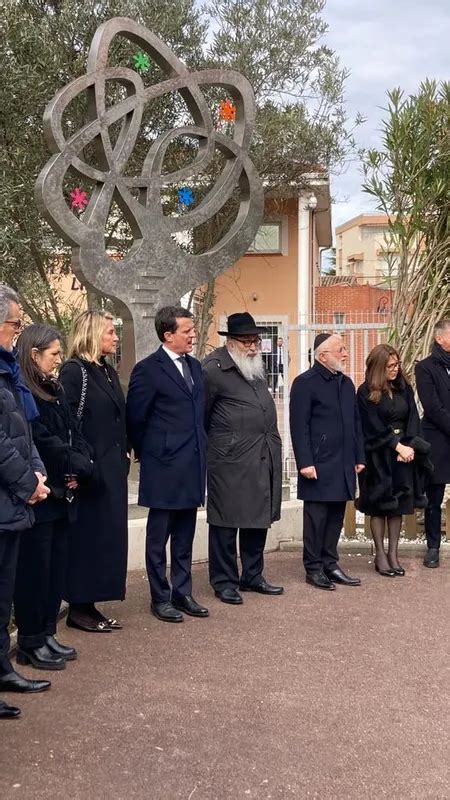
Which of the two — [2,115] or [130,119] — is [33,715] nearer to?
[130,119]

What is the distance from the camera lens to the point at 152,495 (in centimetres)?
602

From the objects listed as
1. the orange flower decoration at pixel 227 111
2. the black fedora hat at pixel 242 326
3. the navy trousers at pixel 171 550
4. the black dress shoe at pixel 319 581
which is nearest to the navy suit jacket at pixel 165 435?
the navy trousers at pixel 171 550

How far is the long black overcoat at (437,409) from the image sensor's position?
7.51 meters

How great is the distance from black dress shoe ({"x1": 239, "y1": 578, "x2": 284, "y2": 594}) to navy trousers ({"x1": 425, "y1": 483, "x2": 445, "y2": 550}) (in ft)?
5.00

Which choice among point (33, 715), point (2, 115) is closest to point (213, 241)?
point (2, 115)

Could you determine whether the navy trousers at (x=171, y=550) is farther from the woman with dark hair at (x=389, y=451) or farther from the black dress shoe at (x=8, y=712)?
the black dress shoe at (x=8, y=712)

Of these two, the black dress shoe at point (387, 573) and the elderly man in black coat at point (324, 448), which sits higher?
the elderly man in black coat at point (324, 448)

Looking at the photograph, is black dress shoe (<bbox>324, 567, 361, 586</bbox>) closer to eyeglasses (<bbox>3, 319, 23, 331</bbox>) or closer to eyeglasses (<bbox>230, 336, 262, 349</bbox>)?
eyeglasses (<bbox>230, 336, 262, 349</bbox>)

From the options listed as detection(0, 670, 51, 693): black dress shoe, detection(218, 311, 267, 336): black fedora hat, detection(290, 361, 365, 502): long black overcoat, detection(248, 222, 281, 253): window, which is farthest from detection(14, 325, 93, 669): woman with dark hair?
detection(248, 222, 281, 253): window

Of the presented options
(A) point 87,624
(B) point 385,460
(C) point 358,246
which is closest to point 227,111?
(B) point 385,460

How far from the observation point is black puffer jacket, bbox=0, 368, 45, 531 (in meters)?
4.29

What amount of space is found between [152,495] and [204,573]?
5.43 ft

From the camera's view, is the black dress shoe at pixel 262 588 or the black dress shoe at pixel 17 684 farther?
the black dress shoe at pixel 262 588

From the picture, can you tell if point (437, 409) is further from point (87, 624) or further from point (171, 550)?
point (87, 624)
